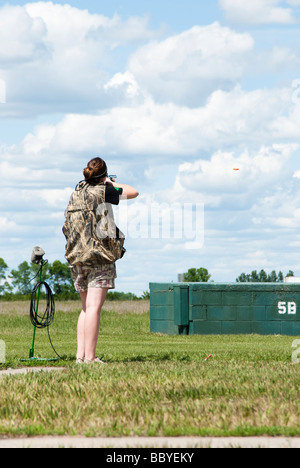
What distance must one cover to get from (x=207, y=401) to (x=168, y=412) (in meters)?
0.55

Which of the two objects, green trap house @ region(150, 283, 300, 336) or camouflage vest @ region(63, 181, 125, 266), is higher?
camouflage vest @ region(63, 181, 125, 266)

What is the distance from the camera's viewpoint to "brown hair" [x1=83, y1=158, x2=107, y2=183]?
8883 mm

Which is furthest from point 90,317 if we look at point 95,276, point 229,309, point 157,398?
point 229,309

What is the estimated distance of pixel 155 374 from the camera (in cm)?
796

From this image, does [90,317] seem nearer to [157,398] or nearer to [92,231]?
[92,231]

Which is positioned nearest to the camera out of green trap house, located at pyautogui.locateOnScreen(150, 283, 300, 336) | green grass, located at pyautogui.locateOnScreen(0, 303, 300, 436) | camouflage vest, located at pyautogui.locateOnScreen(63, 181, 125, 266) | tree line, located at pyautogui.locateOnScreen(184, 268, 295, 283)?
green grass, located at pyautogui.locateOnScreen(0, 303, 300, 436)

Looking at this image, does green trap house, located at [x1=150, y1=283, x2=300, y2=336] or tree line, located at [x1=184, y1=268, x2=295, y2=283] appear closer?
green trap house, located at [x1=150, y1=283, x2=300, y2=336]

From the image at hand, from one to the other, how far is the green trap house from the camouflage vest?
1006 cm

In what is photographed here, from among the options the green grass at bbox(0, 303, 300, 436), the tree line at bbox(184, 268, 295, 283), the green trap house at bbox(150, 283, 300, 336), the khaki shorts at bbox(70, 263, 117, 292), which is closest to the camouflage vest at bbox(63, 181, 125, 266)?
the khaki shorts at bbox(70, 263, 117, 292)

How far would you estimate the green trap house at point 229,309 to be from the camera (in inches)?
742

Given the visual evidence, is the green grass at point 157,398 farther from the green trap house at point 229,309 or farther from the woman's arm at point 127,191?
the green trap house at point 229,309

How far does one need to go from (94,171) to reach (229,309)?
10.8m

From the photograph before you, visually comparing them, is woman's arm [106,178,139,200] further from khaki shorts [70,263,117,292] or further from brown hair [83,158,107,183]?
khaki shorts [70,263,117,292]
